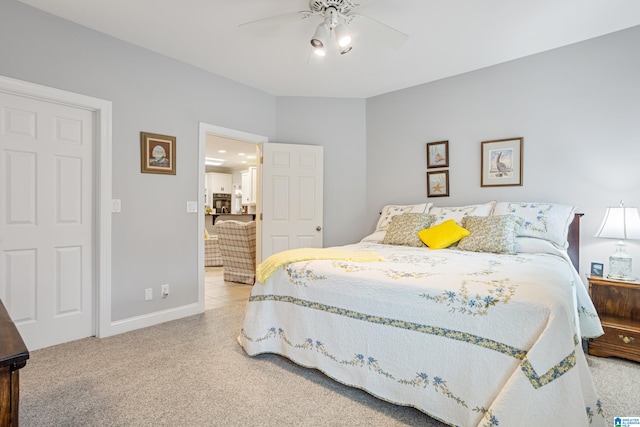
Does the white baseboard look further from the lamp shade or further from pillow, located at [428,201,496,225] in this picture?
the lamp shade

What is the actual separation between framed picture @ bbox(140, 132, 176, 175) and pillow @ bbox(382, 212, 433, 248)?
2326 mm

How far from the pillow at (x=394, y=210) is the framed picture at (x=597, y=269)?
5.12 ft

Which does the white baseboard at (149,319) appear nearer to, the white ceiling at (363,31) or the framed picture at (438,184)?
the white ceiling at (363,31)

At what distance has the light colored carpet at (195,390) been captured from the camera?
172 centimetres

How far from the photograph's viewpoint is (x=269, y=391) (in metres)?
1.99

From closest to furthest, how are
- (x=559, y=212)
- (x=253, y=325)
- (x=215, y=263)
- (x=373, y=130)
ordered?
(x=253, y=325)
(x=559, y=212)
(x=373, y=130)
(x=215, y=263)

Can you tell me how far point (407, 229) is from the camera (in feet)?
10.8

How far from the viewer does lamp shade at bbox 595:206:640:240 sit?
256 cm

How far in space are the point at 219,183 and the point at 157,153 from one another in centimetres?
731

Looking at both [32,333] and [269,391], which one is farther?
[32,333]

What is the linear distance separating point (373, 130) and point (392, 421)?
3582 mm

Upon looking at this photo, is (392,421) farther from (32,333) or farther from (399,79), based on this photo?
(399,79)

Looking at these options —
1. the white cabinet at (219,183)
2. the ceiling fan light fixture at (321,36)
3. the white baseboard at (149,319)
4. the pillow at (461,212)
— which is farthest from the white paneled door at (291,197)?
the white cabinet at (219,183)

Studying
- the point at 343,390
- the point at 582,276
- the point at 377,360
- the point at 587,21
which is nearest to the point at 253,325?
the point at 343,390
